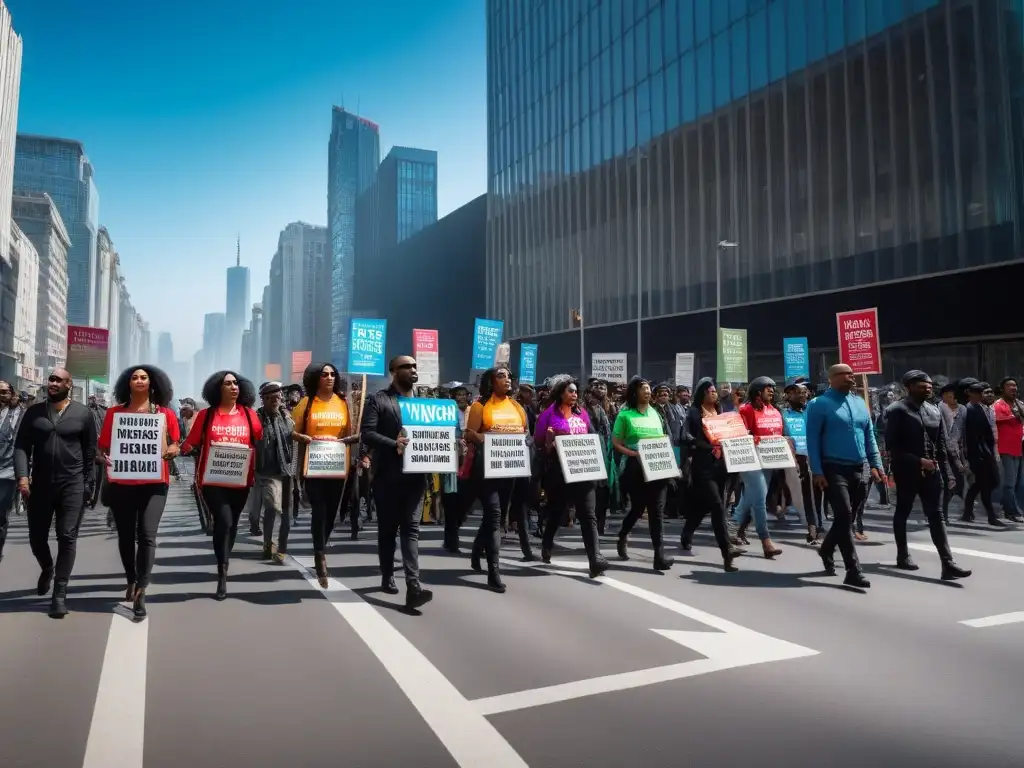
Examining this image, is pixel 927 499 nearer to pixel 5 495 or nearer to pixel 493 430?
pixel 493 430

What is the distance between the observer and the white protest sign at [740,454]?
8.76m

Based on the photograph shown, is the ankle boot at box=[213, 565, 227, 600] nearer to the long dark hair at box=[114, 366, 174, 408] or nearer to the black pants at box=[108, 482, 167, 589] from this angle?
the black pants at box=[108, 482, 167, 589]

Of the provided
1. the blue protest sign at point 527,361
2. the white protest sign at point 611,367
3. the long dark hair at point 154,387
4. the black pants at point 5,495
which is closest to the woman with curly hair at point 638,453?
the long dark hair at point 154,387

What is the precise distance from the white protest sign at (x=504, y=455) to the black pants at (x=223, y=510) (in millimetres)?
2132

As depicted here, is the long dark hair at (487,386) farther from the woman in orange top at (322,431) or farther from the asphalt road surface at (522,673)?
the asphalt road surface at (522,673)

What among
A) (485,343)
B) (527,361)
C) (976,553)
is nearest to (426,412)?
(976,553)

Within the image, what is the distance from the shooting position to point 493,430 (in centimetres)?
A: 767

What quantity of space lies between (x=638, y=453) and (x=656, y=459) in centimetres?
20

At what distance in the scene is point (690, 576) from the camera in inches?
312

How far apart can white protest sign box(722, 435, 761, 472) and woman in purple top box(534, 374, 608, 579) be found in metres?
1.52

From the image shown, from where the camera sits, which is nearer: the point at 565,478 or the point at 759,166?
the point at 565,478

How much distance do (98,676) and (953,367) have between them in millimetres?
24845

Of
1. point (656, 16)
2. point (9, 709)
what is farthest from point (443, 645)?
point (656, 16)

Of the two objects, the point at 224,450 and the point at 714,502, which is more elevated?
the point at 224,450
